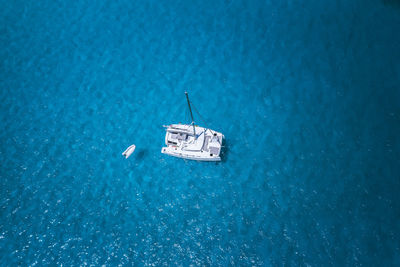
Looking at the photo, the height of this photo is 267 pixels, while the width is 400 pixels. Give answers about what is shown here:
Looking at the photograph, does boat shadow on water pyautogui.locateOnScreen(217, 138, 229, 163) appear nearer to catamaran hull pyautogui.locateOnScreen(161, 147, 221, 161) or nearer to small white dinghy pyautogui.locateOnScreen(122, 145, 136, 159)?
catamaran hull pyautogui.locateOnScreen(161, 147, 221, 161)

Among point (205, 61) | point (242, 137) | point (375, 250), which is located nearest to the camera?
point (375, 250)

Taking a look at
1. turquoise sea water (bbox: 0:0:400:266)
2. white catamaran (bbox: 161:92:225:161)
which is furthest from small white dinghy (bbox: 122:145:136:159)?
white catamaran (bbox: 161:92:225:161)

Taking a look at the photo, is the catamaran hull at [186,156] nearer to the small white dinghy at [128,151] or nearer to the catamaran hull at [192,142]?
the catamaran hull at [192,142]

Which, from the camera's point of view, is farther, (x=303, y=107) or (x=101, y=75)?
(x=101, y=75)

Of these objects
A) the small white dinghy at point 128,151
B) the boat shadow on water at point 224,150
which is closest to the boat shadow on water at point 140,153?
the small white dinghy at point 128,151

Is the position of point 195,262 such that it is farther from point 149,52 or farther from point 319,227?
point 149,52

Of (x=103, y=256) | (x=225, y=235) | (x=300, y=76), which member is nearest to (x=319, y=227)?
(x=225, y=235)
